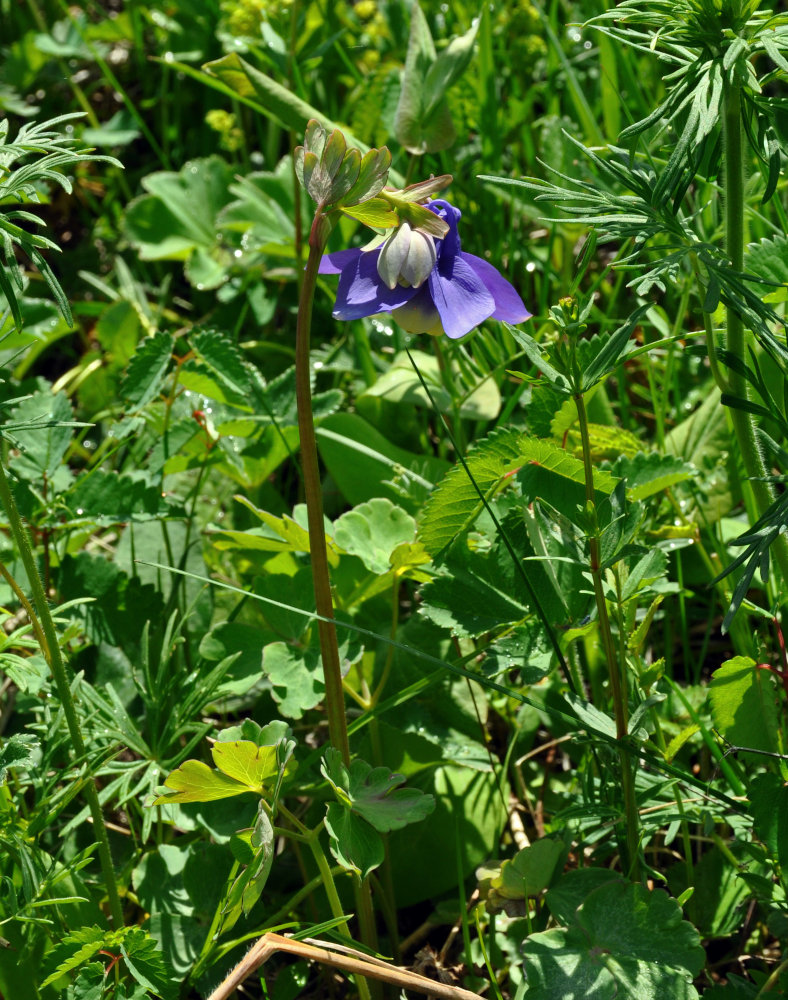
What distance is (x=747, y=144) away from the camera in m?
1.26

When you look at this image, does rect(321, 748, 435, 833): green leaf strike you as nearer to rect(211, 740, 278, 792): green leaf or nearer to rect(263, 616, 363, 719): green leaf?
rect(211, 740, 278, 792): green leaf

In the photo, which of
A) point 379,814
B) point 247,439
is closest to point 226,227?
point 247,439

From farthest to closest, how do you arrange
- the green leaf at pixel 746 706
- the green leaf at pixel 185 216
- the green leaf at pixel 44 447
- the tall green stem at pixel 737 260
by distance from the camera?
1. the green leaf at pixel 185 216
2. the green leaf at pixel 44 447
3. the green leaf at pixel 746 706
4. the tall green stem at pixel 737 260

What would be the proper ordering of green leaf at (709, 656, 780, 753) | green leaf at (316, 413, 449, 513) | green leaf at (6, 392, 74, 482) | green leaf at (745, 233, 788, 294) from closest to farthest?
1. green leaf at (709, 656, 780, 753)
2. green leaf at (745, 233, 788, 294)
3. green leaf at (6, 392, 74, 482)
4. green leaf at (316, 413, 449, 513)

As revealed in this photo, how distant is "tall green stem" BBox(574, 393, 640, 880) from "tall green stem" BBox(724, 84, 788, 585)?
0.18 meters

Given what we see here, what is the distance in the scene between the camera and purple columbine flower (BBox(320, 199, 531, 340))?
45.5 inches

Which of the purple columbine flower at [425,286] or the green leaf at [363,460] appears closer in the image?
the purple columbine flower at [425,286]

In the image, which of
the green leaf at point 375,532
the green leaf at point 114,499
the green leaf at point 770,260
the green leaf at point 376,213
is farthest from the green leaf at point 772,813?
the green leaf at point 114,499

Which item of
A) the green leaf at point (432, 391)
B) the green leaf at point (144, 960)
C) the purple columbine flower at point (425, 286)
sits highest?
the purple columbine flower at point (425, 286)

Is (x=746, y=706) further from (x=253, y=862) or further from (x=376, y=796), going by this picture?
(x=253, y=862)

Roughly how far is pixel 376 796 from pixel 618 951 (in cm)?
33

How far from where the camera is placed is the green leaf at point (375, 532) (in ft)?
4.97

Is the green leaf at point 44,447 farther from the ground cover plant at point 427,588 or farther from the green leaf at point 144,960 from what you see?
the green leaf at point 144,960

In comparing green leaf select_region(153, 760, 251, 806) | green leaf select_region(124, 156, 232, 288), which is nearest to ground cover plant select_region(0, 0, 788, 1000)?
green leaf select_region(153, 760, 251, 806)
